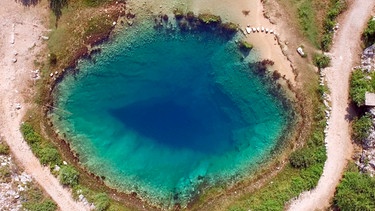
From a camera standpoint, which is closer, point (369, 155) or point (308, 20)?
point (369, 155)

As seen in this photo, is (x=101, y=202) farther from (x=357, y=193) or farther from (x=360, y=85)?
(x=360, y=85)

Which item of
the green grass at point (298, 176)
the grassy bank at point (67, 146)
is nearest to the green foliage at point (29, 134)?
the grassy bank at point (67, 146)

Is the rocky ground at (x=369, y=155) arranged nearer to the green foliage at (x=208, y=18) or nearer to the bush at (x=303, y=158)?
the bush at (x=303, y=158)

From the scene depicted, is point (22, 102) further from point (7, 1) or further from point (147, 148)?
point (147, 148)

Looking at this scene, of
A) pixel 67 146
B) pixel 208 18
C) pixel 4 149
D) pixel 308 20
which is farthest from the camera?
pixel 67 146

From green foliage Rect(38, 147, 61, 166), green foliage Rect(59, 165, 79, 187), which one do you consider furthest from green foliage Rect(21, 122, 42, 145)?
green foliage Rect(59, 165, 79, 187)

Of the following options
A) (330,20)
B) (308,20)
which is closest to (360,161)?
(330,20)
